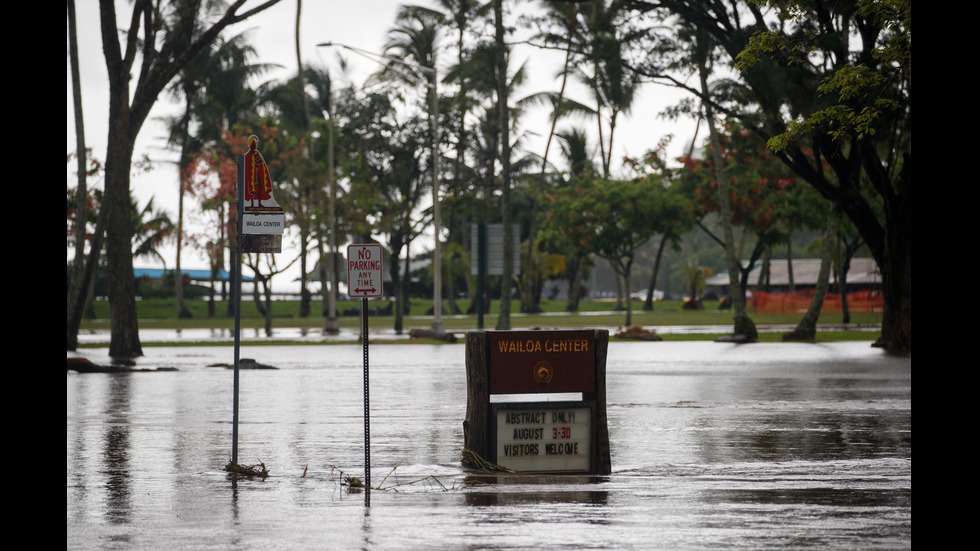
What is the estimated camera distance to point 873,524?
719cm

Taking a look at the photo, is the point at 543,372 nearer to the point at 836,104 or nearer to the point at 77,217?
the point at 836,104

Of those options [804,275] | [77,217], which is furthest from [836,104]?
[804,275]

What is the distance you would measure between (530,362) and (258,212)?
2857mm

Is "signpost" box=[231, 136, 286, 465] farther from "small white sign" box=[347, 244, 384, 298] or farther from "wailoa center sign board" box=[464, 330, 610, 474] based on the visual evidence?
"wailoa center sign board" box=[464, 330, 610, 474]

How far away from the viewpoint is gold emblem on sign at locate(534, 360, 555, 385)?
9430mm

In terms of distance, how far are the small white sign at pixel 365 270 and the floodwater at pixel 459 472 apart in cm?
161

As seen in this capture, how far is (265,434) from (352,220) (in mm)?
34756

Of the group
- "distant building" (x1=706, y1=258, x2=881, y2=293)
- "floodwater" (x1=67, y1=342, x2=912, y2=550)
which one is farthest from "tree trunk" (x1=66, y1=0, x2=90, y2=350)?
"distant building" (x1=706, y1=258, x2=881, y2=293)

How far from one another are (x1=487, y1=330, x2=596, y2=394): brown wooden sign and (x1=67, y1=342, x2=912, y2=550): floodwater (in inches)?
31.2

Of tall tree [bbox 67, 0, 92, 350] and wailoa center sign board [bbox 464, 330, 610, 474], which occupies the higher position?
tall tree [bbox 67, 0, 92, 350]

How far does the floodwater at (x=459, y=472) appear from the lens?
277 inches

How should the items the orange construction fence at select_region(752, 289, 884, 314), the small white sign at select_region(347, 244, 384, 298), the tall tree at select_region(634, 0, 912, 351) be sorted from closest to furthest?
the small white sign at select_region(347, 244, 384, 298) → the tall tree at select_region(634, 0, 912, 351) → the orange construction fence at select_region(752, 289, 884, 314)

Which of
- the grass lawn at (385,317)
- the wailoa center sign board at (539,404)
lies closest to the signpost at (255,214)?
the wailoa center sign board at (539,404)

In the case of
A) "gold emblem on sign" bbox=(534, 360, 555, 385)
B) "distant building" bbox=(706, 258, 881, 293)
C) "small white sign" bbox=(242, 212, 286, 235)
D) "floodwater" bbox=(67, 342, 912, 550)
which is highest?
"distant building" bbox=(706, 258, 881, 293)
